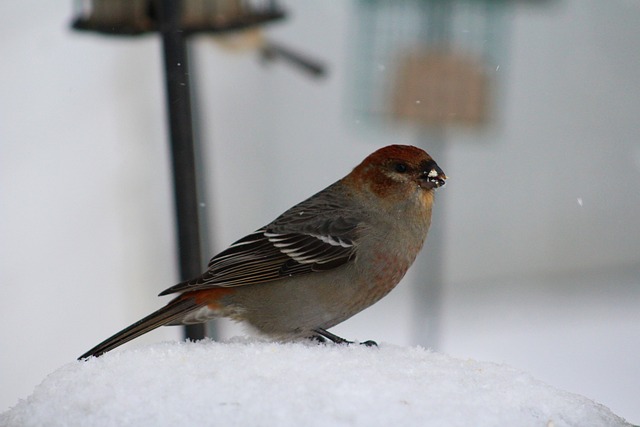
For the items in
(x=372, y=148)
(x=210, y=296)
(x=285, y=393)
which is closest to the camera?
(x=285, y=393)

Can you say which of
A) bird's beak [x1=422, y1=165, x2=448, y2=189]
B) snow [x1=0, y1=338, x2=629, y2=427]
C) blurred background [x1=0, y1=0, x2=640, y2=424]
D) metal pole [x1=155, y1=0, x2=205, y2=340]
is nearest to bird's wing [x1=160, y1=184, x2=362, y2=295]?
metal pole [x1=155, y1=0, x2=205, y2=340]

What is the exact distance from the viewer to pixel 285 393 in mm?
2035

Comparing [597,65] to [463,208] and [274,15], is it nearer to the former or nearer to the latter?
[463,208]

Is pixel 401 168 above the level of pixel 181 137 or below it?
below

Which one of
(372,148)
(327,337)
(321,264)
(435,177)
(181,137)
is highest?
(181,137)

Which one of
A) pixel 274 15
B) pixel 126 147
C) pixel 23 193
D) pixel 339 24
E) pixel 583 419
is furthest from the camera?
pixel 339 24

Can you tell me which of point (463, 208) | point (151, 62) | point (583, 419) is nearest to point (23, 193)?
point (151, 62)

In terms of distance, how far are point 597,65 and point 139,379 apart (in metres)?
6.82

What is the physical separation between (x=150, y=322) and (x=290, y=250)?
536mm

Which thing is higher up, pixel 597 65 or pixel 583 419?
pixel 597 65

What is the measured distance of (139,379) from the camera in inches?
85.3

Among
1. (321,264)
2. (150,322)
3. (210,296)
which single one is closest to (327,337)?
(321,264)

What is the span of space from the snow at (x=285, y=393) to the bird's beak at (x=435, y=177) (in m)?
0.75

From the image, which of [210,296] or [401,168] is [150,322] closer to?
[210,296]
